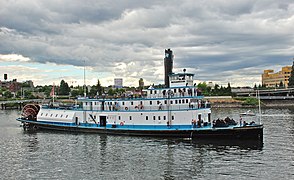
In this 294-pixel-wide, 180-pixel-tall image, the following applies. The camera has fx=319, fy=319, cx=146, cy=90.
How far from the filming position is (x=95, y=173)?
99.0 feet

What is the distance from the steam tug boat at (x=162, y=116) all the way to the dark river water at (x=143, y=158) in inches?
66.0

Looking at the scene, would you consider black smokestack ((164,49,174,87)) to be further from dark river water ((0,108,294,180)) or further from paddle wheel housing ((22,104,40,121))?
paddle wheel housing ((22,104,40,121))

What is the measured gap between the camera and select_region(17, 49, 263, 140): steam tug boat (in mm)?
45469

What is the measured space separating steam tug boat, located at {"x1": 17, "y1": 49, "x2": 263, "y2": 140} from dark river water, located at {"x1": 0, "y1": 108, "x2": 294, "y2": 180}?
5.50ft

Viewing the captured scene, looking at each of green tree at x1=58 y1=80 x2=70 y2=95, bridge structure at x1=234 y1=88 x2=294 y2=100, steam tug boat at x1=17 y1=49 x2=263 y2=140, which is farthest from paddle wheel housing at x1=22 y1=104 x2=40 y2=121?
green tree at x1=58 y1=80 x2=70 y2=95

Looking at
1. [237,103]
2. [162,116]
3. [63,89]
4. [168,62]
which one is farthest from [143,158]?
[63,89]

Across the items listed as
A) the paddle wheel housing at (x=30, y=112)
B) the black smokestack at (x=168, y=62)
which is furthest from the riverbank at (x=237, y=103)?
the paddle wheel housing at (x=30, y=112)

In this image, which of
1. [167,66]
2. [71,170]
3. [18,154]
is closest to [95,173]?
[71,170]

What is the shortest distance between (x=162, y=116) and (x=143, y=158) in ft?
50.1

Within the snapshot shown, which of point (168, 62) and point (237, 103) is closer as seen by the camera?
point (168, 62)

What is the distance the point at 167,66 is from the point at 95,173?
1136 inches

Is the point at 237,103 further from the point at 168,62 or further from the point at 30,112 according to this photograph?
the point at 30,112

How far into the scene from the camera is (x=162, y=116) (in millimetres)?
50188

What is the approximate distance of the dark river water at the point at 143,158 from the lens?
29.7 metres
